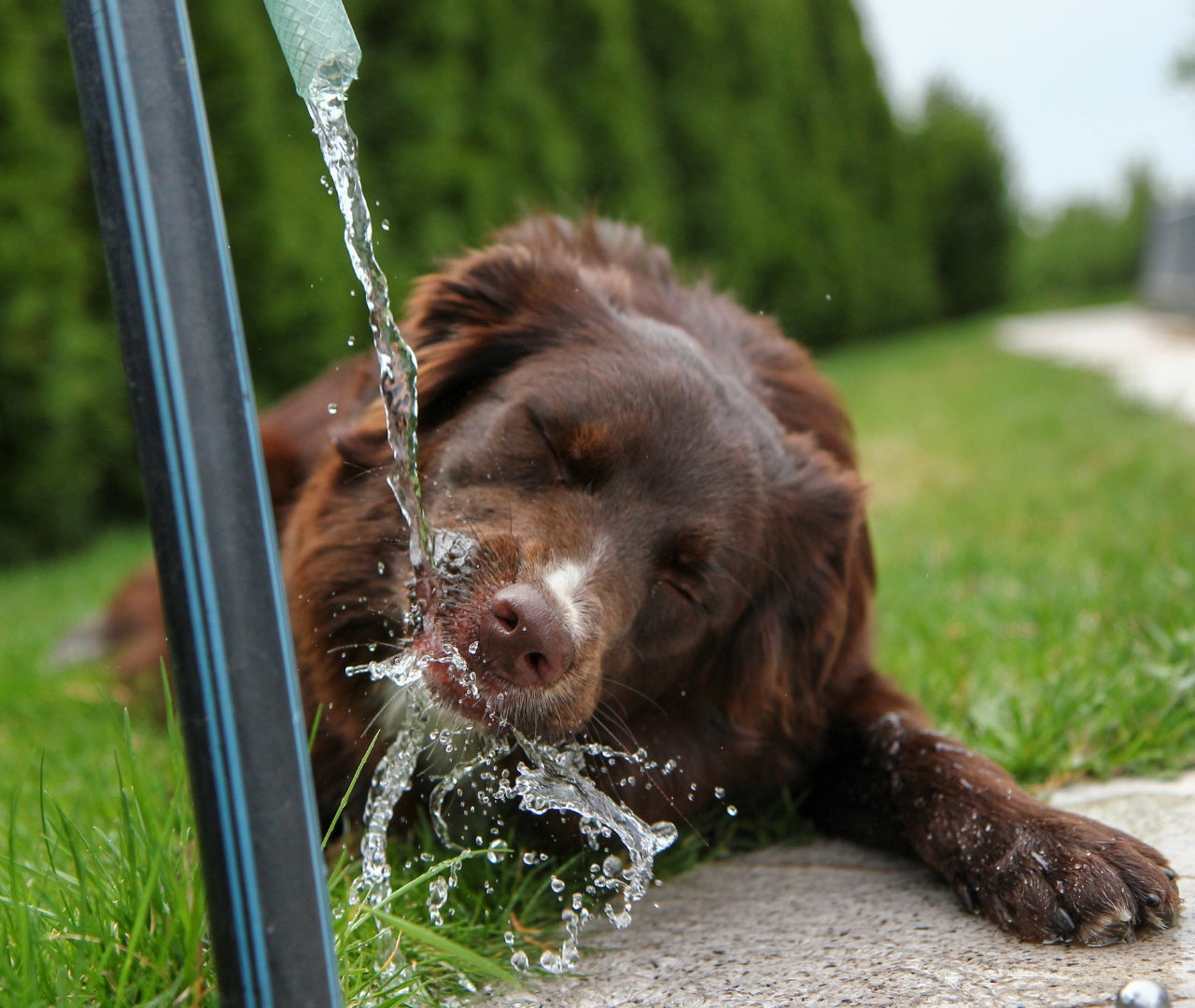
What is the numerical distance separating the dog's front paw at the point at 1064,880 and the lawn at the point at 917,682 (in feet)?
1.97

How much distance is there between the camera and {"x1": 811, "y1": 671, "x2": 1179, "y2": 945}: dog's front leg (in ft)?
6.10

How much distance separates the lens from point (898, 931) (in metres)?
1.96

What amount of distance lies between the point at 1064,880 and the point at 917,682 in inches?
52.5

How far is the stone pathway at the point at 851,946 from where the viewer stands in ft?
5.57

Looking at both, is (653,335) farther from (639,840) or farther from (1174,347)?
(1174,347)

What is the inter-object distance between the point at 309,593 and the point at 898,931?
1.39 m

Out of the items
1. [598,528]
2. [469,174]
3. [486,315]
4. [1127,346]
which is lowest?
[1127,346]

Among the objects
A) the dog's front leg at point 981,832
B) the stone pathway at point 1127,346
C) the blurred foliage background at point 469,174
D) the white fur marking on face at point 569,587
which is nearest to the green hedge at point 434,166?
the blurred foliage background at point 469,174

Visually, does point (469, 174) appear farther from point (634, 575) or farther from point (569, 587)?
point (569, 587)

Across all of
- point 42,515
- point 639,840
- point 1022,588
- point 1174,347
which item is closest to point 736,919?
point 639,840

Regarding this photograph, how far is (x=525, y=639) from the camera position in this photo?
6.35ft

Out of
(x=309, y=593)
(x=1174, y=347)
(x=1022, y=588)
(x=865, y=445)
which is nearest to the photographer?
(x=309, y=593)

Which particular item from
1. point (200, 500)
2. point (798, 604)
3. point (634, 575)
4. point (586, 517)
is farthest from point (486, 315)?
point (200, 500)

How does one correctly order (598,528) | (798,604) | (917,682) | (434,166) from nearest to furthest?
1. (598,528)
2. (798,604)
3. (917,682)
4. (434,166)
